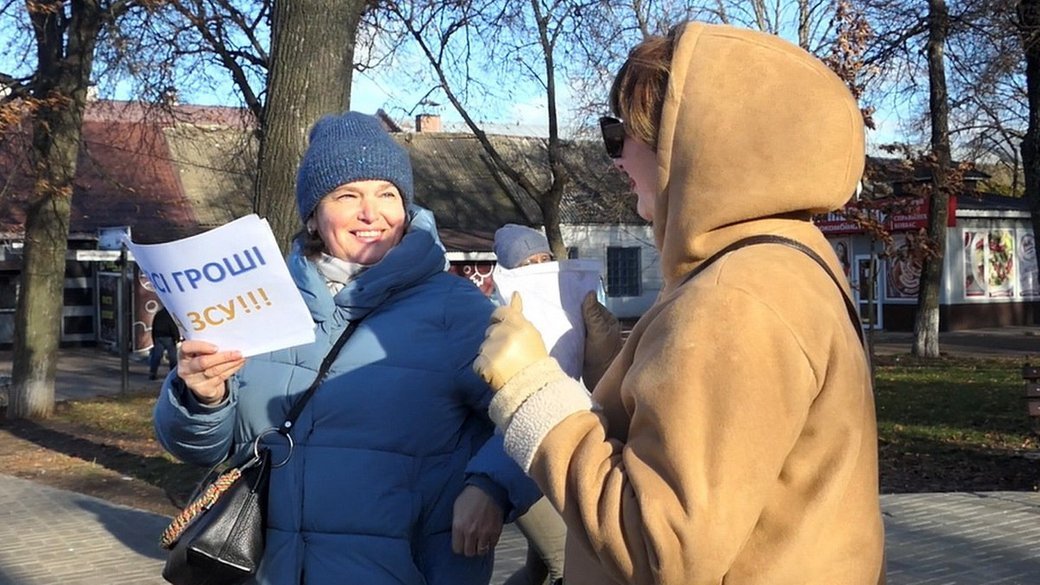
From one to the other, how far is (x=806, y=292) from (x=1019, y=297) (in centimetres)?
3263

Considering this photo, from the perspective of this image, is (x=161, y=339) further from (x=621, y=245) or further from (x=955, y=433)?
(x=621, y=245)

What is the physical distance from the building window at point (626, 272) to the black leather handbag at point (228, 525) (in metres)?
34.8

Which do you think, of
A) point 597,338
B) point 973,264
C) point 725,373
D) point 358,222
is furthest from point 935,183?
point 725,373

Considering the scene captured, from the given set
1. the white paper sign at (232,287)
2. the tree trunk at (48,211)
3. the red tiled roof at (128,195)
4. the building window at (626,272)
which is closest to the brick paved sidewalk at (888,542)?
the white paper sign at (232,287)

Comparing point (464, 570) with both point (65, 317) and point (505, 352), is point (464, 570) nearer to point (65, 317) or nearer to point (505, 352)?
point (505, 352)

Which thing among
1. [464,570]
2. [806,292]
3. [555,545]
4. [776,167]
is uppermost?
[776,167]

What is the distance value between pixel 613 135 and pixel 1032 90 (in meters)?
12.1

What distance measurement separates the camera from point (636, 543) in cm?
164

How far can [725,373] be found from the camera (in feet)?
5.22

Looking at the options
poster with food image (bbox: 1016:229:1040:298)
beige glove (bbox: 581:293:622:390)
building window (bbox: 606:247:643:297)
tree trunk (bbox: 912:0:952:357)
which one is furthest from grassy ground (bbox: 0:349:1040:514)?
building window (bbox: 606:247:643:297)

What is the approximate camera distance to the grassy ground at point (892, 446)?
941 cm

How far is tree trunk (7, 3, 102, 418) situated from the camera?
14250mm

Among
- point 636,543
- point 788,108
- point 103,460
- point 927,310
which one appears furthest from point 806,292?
point 927,310

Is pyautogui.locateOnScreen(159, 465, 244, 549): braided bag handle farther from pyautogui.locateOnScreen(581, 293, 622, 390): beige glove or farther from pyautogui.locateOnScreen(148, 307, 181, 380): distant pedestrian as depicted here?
pyautogui.locateOnScreen(148, 307, 181, 380): distant pedestrian
